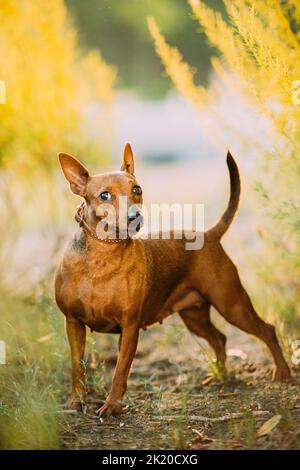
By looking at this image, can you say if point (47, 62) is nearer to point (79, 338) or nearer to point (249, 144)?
point (249, 144)

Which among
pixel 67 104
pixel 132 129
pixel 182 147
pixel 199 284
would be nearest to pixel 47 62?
pixel 67 104

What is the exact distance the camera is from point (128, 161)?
340 centimetres

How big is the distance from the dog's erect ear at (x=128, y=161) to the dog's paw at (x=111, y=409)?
41.5 inches

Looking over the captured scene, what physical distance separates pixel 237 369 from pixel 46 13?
8.47ft

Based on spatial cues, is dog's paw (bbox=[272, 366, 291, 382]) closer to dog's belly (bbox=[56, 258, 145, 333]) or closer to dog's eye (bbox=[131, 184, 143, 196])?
dog's belly (bbox=[56, 258, 145, 333])

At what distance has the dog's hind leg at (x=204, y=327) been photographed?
4.12 metres

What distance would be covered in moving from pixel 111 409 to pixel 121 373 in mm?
165

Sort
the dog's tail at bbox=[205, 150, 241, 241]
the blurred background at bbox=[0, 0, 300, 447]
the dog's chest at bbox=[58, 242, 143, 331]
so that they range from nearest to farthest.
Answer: the dog's chest at bbox=[58, 242, 143, 331] < the blurred background at bbox=[0, 0, 300, 447] < the dog's tail at bbox=[205, 150, 241, 241]

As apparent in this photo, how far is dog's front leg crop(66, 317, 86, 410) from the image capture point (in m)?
3.41

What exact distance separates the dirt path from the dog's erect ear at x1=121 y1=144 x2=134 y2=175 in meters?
0.96

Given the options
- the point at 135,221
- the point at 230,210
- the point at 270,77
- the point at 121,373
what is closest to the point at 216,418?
the point at 121,373

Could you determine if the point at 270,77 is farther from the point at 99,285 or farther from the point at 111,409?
the point at 111,409

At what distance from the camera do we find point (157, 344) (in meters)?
4.91

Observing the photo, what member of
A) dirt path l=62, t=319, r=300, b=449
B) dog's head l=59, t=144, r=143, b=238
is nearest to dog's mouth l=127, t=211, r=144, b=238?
dog's head l=59, t=144, r=143, b=238
